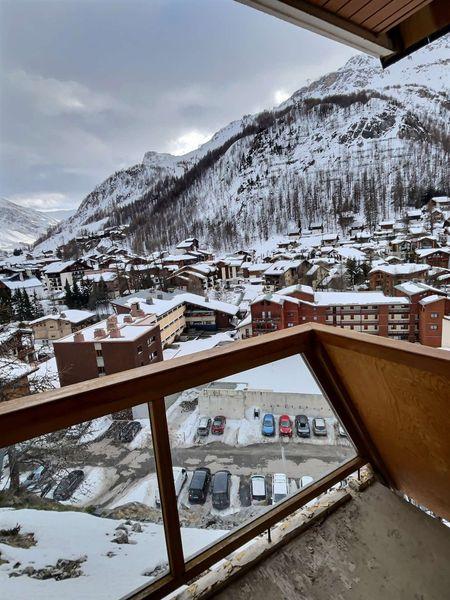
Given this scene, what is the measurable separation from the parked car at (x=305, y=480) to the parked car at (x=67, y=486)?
74 cm

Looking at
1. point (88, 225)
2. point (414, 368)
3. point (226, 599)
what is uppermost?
point (88, 225)

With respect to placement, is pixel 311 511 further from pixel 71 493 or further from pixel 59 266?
pixel 59 266

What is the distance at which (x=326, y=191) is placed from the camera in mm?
40469

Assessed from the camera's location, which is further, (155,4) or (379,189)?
(379,189)

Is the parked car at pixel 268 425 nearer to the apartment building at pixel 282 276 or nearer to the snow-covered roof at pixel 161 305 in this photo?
the snow-covered roof at pixel 161 305

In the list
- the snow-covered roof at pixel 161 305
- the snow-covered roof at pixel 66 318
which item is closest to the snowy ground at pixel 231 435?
the snow-covered roof at pixel 161 305

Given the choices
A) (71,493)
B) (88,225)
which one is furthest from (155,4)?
(88,225)

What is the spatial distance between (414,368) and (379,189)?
41.3 metres

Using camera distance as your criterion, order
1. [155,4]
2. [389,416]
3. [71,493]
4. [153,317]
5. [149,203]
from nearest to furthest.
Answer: [71,493] < [389,416] < [155,4] < [153,317] < [149,203]

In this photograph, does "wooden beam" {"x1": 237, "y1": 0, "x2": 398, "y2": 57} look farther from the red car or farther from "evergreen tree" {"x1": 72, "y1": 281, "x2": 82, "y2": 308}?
"evergreen tree" {"x1": 72, "y1": 281, "x2": 82, "y2": 308}

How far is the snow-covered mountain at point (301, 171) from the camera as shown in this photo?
1492 centimetres

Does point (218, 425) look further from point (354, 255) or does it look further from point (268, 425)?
point (354, 255)

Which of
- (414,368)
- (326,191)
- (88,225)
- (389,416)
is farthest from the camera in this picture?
(326,191)

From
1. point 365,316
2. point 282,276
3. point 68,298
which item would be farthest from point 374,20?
point 68,298
